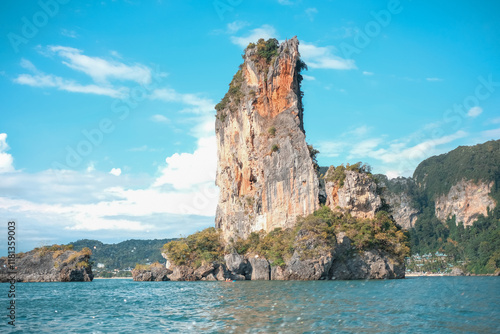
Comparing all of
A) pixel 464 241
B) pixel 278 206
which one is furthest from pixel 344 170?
pixel 464 241

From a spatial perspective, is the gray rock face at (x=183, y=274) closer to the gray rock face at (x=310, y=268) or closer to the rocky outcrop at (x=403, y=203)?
the gray rock face at (x=310, y=268)

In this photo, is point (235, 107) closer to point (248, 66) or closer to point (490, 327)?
point (248, 66)

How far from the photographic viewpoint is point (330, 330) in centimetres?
1872

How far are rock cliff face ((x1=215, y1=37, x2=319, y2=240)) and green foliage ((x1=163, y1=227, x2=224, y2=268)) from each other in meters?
5.68

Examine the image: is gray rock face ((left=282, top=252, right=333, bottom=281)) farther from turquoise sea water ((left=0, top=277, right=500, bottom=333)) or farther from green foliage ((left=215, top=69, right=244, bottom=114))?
green foliage ((left=215, top=69, right=244, bottom=114))

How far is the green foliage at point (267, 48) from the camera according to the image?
86.8m

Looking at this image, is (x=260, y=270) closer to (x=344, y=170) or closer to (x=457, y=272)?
(x=344, y=170)

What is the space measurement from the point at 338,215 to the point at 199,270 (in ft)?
81.3

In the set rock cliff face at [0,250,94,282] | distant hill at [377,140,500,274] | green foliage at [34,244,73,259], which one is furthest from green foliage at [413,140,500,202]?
green foliage at [34,244,73,259]

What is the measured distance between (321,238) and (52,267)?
1901 inches

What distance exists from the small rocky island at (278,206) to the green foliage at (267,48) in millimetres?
193

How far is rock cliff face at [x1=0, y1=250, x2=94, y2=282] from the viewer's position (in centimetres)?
7788

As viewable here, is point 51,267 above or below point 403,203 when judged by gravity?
below

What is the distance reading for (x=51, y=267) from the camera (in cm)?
7869
